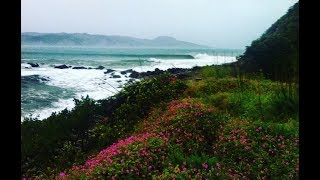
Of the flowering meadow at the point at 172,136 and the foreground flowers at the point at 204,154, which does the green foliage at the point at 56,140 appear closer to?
the flowering meadow at the point at 172,136

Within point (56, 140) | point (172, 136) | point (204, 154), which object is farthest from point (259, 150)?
point (56, 140)

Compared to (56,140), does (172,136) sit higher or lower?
higher

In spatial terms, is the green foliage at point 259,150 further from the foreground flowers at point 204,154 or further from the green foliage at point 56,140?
the green foliage at point 56,140

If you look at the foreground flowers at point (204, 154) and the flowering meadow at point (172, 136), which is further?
the flowering meadow at point (172, 136)

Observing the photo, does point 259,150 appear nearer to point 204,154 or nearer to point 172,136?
point 204,154

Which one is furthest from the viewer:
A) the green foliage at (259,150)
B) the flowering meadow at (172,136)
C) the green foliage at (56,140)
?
the green foliage at (56,140)

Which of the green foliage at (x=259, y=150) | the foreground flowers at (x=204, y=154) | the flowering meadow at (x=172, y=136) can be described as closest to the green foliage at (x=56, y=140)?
the flowering meadow at (x=172, y=136)

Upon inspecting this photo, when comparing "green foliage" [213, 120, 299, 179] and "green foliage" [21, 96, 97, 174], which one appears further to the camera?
"green foliage" [21, 96, 97, 174]

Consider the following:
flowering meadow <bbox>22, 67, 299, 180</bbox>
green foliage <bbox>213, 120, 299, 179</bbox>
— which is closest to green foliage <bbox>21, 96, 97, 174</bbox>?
flowering meadow <bbox>22, 67, 299, 180</bbox>

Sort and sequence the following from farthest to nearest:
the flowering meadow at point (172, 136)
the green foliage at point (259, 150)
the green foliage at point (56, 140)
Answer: the green foliage at point (56, 140) < the flowering meadow at point (172, 136) < the green foliage at point (259, 150)

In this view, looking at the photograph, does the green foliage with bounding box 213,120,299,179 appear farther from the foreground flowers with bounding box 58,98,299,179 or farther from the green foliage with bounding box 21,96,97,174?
the green foliage with bounding box 21,96,97,174
